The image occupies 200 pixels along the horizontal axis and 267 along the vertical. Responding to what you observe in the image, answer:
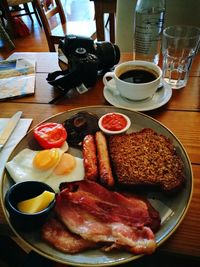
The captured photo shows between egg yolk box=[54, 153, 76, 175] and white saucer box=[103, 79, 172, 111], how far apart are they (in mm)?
298

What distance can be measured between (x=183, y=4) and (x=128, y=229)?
1358mm

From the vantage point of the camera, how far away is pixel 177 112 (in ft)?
2.87

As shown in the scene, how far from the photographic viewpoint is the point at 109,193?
1.94 feet

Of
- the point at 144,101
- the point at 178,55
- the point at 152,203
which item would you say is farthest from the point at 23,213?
the point at 178,55


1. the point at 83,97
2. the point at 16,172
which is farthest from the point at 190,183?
the point at 83,97

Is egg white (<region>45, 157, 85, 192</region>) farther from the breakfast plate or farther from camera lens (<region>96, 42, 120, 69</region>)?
camera lens (<region>96, 42, 120, 69</region>)

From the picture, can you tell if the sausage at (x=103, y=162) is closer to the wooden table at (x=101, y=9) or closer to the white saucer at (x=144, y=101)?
the white saucer at (x=144, y=101)

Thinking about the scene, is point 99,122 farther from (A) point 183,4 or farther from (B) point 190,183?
(A) point 183,4

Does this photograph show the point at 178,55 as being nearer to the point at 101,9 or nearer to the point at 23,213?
the point at 23,213

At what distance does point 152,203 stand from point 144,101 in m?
0.41

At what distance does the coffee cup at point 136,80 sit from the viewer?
845 millimetres

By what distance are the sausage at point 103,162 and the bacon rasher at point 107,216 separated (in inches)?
0.9

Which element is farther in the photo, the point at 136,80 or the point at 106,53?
the point at 106,53

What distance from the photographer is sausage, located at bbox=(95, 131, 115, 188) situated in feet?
2.02
